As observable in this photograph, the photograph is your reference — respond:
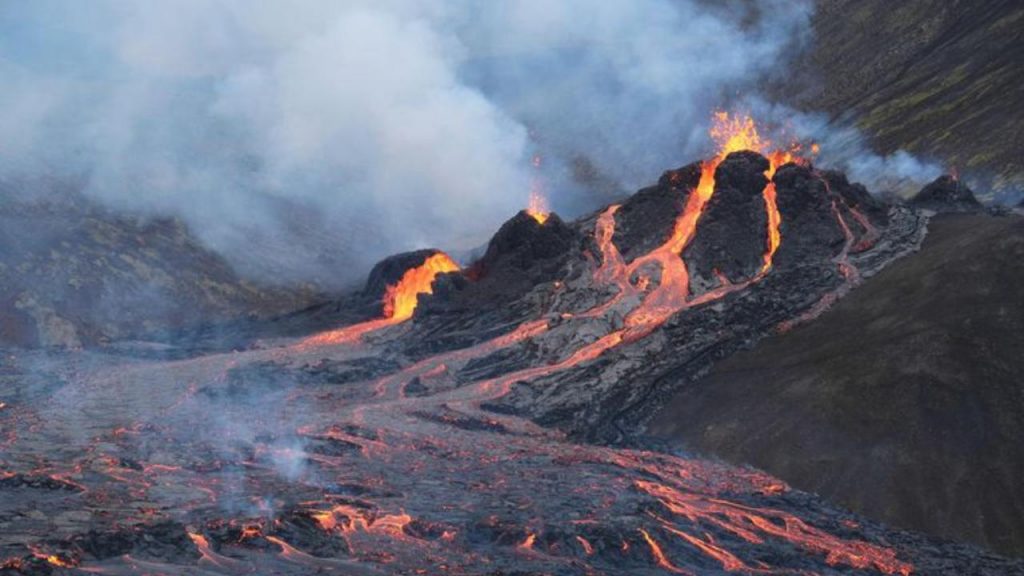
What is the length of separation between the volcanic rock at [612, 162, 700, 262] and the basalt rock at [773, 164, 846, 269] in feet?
15.8

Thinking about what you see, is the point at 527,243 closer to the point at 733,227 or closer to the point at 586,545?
the point at 733,227

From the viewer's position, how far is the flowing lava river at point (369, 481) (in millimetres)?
21125

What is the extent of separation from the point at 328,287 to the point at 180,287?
11.5 metres

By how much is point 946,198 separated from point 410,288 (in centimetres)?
2975

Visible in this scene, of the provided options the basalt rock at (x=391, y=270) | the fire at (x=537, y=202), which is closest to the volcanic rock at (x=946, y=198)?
the basalt rock at (x=391, y=270)

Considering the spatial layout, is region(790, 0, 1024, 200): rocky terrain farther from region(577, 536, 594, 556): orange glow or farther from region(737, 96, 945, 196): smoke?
region(577, 536, 594, 556): orange glow

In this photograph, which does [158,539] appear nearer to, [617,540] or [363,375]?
[617,540]

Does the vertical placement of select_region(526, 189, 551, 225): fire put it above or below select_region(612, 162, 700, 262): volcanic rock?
above

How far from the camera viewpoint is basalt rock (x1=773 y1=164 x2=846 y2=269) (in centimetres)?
4628

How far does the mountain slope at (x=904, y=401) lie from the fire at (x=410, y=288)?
18916mm

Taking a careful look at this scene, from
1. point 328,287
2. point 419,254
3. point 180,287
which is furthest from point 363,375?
point 328,287

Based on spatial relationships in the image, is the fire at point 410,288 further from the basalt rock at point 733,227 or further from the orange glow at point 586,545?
the orange glow at point 586,545

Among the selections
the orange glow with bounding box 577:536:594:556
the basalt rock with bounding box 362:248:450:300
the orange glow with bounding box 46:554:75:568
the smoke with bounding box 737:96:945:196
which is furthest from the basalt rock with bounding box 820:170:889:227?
the orange glow with bounding box 46:554:75:568

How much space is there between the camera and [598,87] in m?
125
